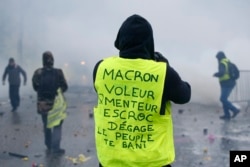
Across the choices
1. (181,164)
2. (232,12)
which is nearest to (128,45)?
(181,164)

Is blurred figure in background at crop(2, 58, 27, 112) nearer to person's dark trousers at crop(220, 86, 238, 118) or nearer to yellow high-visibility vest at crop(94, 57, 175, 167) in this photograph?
person's dark trousers at crop(220, 86, 238, 118)

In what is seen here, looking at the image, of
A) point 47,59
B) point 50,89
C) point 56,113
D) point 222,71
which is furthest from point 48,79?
point 222,71

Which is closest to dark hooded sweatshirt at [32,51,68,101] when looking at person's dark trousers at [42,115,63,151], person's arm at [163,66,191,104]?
person's dark trousers at [42,115,63,151]

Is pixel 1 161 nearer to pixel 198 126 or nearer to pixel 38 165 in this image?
pixel 38 165

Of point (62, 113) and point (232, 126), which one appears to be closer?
point (62, 113)

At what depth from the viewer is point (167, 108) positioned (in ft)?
7.99

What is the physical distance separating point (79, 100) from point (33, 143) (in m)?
6.28

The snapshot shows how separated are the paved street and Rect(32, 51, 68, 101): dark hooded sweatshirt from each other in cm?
88

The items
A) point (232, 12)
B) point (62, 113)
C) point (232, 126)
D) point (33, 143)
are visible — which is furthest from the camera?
point (232, 12)

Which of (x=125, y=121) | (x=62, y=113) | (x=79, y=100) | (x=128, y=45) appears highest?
(x=128, y=45)

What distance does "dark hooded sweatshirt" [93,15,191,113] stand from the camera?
235 centimetres

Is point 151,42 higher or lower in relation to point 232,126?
higher

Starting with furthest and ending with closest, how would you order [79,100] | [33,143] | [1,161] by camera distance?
[79,100] < [33,143] < [1,161]

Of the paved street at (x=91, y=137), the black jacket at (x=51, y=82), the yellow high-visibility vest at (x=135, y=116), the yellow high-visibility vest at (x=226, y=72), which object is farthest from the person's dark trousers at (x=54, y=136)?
the yellow high-visibility vest at (x=226, y=72)
